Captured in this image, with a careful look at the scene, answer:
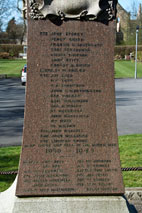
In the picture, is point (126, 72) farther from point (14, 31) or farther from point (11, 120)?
point (14, 31)

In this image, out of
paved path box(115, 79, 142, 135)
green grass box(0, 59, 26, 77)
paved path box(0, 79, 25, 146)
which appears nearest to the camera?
paved path box(0, 79, 25, 146)

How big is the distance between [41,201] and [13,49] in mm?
69313

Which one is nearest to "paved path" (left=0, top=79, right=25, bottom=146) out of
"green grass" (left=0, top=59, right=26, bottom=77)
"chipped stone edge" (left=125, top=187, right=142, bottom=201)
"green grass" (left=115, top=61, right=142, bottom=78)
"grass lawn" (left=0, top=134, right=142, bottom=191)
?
"grass lawn" (left=0, top=134, right=142, bottom=191)

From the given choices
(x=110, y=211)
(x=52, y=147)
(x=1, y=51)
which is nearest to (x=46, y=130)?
(x=52, y=147)

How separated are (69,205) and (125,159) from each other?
3571 millimetres

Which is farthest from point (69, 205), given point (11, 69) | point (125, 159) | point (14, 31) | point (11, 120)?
point (14, 31)

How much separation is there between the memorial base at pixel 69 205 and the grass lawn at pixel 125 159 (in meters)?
1.79

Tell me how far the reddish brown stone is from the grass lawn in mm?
1887

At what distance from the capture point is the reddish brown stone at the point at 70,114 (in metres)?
4.51

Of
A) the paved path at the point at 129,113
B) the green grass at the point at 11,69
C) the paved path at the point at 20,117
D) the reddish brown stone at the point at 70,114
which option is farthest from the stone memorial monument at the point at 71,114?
the green grass at the point at 11,69

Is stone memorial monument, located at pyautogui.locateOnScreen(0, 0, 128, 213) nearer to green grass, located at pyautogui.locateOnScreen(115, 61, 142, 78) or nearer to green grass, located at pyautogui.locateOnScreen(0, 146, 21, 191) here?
green grass, located at pyautogui.locateOnScreen(0, 146, 21, 191)

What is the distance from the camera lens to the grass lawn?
656 centimetres

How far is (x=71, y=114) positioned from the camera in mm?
4570

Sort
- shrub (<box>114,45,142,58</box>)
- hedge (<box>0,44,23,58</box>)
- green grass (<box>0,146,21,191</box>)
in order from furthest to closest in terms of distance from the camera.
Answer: hedge (<box>0,44,23,58</box>)
shrub (<box>114,45,142,58</box>)
green grass (<box>0,146,21,191</box>)
